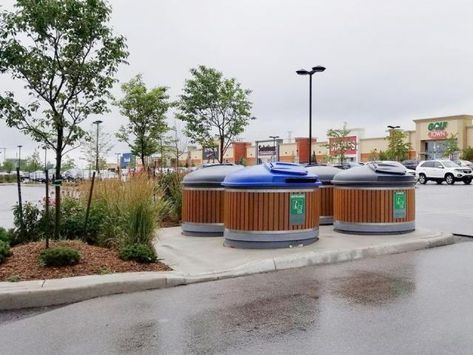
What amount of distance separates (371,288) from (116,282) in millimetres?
3218

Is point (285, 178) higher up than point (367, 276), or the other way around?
point (285, 178)

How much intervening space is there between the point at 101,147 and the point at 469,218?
1338 inches

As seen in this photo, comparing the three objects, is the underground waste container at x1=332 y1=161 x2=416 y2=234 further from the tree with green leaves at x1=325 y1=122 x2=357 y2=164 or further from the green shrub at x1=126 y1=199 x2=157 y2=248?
the tree with green leaves at x1=325 y1=122 x2=357 y2=164

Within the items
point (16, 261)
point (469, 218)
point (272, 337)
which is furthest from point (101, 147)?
point (272, 337)

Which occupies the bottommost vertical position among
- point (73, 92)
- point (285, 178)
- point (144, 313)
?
point (144, 313)

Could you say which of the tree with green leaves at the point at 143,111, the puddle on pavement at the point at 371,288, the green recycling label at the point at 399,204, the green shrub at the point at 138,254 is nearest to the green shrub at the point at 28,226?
the green shrub at the point at 138,254

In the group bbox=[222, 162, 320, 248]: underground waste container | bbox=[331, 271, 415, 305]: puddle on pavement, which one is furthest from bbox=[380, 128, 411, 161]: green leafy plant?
bbox=[331, 271, 415, 305]: puddle on pavement

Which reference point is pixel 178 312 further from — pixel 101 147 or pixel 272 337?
pixel 101 147

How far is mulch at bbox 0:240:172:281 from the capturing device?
21.7 feet

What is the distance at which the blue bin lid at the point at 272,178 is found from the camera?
8734mm

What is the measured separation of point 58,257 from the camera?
22.5 ft

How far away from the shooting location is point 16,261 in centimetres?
713

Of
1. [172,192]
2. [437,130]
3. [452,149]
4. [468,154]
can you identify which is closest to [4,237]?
[172,192]

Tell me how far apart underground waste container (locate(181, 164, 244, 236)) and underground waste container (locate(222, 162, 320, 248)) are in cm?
136
